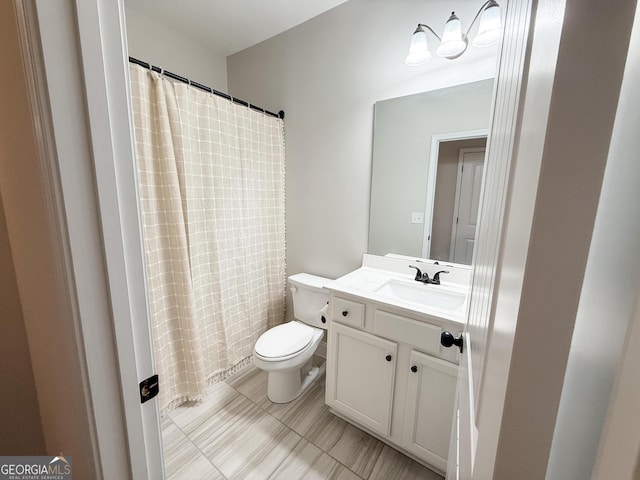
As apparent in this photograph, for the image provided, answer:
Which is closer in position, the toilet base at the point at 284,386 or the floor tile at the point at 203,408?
the floor tile at the point at 203,408

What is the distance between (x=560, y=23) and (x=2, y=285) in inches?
54.2

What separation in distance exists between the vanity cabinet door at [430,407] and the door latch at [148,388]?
41.2 inches

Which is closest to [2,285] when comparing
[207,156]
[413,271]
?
[207,156]

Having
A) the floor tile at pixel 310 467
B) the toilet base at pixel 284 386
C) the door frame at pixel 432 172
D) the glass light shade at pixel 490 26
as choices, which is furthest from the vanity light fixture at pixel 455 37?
the floor tile at pixel 310 467

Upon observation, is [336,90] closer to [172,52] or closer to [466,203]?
[466,203]

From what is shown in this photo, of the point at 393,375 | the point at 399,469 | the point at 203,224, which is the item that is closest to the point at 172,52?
the point at 203,224

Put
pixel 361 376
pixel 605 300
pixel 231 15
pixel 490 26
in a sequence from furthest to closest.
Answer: pixel 231 15 → pixel 361 376 → pixel 490 26 → pixel 605 300

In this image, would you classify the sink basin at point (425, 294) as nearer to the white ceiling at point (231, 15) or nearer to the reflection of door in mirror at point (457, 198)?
the reflection of door in mirror at point (457, 198)

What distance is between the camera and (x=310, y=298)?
1.97 metres

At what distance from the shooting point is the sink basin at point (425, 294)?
137 centimetres

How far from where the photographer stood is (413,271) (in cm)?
167

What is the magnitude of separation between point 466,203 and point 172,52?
2349mm

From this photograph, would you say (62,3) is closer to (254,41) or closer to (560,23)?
(560,23)

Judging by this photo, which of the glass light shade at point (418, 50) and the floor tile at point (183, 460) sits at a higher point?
the glass light shade at point (418, 50)
